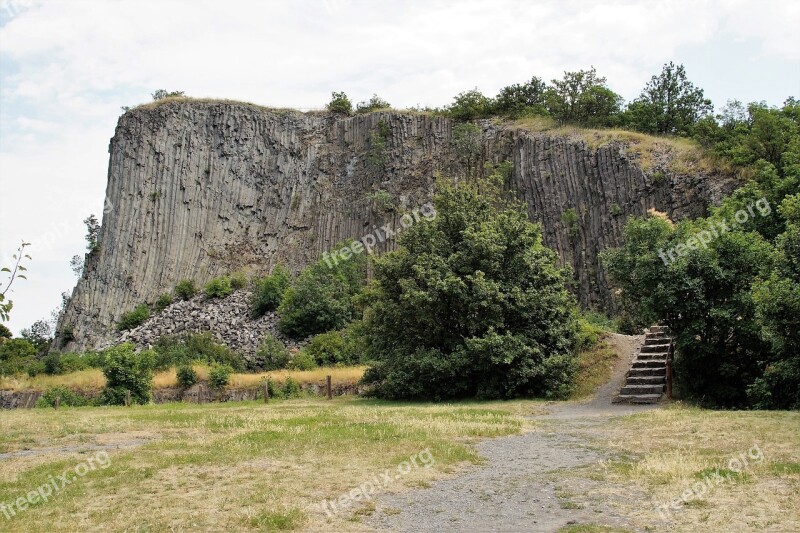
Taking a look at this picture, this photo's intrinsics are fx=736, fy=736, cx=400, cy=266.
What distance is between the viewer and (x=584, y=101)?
48.0m

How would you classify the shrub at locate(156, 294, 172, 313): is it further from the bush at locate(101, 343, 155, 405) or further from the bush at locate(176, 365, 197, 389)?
the bush at locate(101, 343, 155, 405)

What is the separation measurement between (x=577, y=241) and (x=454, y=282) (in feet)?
70.8

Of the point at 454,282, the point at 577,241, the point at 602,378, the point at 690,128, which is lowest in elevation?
the point at 602,378

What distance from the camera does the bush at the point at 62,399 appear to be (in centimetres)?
3190

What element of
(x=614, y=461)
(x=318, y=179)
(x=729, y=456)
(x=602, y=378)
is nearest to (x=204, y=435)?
(x=614, y=461)

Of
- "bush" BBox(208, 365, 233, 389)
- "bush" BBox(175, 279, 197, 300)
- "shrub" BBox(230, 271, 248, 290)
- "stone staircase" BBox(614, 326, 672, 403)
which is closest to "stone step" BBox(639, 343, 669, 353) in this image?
"stone staircase" BBox(614, 326, 672, 403)

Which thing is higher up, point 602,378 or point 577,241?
point 577,241

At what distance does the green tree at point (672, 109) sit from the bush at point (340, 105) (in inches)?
945

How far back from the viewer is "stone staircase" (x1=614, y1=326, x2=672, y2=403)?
22328 mm

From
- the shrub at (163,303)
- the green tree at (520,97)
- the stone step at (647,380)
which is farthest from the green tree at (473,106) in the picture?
the stone step at (647,380)

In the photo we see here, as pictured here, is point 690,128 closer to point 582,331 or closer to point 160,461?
point 582,331

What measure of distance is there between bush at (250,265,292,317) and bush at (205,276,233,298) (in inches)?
127

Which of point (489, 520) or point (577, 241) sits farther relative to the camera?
point (577, 241)

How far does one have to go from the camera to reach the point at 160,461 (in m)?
11.9
